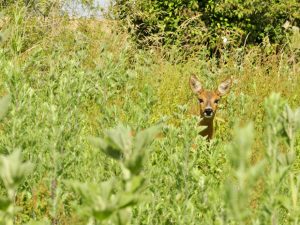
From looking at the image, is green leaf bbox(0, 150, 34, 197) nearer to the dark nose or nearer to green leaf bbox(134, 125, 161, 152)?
green leaf bbox(134, 125, 161, 152)

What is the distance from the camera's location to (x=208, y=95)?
7.89m

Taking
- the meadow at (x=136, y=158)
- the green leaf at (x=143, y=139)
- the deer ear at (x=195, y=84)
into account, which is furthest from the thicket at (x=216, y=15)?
the green leaf at (x=143, y=139)

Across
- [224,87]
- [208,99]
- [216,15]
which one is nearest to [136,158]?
[208,99]

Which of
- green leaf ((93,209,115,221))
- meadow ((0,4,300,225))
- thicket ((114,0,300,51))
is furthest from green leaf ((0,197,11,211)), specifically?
thicket ((114,0,300,51))

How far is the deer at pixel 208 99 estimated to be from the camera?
293 inches

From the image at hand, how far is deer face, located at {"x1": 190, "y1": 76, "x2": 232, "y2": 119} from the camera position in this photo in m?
7.64

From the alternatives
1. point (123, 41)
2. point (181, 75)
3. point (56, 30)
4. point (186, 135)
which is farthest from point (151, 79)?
point (186, 135)

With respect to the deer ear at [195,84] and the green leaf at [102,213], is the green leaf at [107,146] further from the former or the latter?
the deer ear at [195,84]

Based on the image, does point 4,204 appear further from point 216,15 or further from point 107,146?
point 216,15

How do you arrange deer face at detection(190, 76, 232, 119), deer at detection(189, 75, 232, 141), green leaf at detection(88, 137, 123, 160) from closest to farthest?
green leaf at detection(88, 137, 123, 160), deer at detection(189, 75, 232, 141), deer face at detection(190, 76, 232, 119)

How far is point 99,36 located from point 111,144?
9068 millimetres

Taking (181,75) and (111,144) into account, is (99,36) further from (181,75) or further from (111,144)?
(111,144)

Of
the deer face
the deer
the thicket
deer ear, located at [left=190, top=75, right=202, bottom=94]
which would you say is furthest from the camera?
the thicket

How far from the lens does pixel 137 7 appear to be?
13602 millimetres
